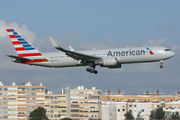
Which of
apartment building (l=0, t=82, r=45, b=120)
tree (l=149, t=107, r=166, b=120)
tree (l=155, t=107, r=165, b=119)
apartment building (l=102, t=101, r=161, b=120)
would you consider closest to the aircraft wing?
apartment building (l=0, t=82, r=45, b=120)

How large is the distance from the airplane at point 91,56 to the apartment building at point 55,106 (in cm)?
8573

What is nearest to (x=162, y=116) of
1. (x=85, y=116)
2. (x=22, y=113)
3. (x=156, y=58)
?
(x=85, y=116)

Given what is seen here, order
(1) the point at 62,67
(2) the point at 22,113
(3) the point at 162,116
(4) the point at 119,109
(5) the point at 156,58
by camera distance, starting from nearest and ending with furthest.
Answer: (5) the point at 156,58 → (1) the point at 62,67 → (2) the point at 22,113 → (3) the point at 162,116 → (4) the point at 119,109

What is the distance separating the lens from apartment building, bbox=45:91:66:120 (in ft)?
527

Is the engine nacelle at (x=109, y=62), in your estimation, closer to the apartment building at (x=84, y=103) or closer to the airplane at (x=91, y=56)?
the airplane at (x=91, y=56)

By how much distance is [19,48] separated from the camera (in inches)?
3095

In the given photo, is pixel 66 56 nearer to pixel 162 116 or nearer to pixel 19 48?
pixel 19 48

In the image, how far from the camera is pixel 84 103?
554 ft

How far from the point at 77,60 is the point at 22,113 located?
8727 cm

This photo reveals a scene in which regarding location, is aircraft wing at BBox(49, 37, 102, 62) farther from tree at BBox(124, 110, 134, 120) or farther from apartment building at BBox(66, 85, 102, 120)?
tree at BBox(124, 110, 134, 120)

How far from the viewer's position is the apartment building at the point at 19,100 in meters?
153

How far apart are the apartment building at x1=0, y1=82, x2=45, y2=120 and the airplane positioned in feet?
261

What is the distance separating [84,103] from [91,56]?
99.9 metres

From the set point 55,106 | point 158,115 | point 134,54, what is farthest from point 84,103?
point 134,54
